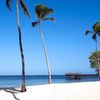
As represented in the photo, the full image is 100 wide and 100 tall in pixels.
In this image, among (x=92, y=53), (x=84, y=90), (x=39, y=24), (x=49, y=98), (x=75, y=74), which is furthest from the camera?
(x=75, y=74)

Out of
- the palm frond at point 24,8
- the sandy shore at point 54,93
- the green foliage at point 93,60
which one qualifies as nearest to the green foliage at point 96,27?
the green foliage at point 93,60

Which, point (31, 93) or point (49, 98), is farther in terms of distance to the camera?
point (31, 93)

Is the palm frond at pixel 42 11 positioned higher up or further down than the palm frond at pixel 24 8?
higher up

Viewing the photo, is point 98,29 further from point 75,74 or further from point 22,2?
point 75,74

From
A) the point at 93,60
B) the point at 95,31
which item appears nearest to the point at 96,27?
the point at 95,31

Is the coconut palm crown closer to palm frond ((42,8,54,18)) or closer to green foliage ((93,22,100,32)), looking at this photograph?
palm frond ((42,8,54,18))

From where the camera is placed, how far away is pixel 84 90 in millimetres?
26594

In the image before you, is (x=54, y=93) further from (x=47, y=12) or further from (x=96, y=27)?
(x=96, y=27)

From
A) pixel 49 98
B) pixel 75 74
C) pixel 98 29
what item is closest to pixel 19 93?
pixel 49 98

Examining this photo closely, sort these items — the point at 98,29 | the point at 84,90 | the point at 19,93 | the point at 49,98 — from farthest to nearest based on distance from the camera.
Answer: the point at 98,29, the point at 84,90, the point at 19,93, the point at 49,98

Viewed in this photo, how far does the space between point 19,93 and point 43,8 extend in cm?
1606

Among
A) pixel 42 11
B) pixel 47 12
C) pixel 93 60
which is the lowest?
pixel 93 60

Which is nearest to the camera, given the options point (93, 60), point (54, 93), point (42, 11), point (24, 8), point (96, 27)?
point (54, 93)

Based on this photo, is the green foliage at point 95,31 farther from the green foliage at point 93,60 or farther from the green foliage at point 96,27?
the green foliage at point 93,60
